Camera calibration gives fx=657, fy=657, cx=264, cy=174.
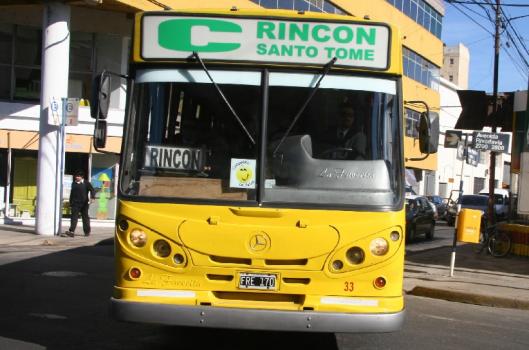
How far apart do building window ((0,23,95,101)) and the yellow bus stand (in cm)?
1531

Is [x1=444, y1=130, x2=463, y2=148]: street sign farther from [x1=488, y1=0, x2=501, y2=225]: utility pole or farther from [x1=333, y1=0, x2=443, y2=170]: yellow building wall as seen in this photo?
[x1=333, y1=0, x2=443, y2=170]: yellow building wall

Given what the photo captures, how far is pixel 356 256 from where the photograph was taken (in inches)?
214

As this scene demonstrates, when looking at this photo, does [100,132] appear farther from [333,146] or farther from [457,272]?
[457,272]

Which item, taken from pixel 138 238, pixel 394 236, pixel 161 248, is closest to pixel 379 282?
pixel 394 236

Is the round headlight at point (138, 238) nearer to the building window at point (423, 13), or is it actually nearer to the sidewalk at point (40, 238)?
the sidewalk at point (40, 238)

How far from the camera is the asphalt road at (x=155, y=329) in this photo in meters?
6.68

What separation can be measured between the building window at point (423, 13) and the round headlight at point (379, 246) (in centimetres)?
3647

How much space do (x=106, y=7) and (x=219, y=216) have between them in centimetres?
1505

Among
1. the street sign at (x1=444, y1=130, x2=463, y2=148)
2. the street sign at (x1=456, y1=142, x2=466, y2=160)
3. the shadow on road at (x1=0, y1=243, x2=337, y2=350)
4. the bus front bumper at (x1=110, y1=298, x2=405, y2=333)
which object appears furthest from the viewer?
the street sign at (x1=456, y1=142, x2=466, y2=160)

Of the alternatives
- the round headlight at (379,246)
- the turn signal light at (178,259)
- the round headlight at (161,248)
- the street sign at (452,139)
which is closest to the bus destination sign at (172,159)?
the round headlight at (161,248)

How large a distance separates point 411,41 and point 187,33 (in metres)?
38.4

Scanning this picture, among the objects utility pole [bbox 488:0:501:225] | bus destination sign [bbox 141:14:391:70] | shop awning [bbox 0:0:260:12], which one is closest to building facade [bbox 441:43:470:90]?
utility pole [bbox 488:0:501:225]

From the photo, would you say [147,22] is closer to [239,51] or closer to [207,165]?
[239,51]

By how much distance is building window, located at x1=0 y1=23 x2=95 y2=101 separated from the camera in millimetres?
19906
